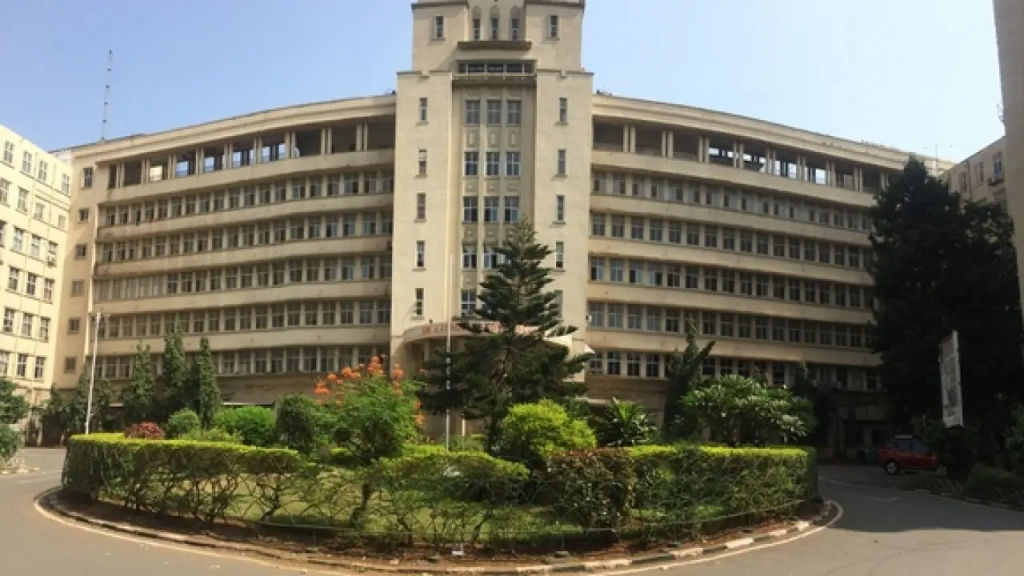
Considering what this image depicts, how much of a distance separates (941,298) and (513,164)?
19.9 metres

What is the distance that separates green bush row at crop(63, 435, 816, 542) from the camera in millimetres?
11906

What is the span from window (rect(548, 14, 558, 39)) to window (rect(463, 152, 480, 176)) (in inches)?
294

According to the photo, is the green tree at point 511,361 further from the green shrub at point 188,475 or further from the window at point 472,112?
the window at point 472,112

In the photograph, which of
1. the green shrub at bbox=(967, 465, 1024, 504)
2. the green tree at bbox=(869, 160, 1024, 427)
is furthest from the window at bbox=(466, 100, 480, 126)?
the green shrub at bbox=(967, 465, 1024, 504)

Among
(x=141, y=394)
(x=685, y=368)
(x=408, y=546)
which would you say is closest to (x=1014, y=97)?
(x=685, y=368)

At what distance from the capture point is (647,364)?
4203 cm

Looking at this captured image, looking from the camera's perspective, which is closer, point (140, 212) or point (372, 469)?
point (372, 469)

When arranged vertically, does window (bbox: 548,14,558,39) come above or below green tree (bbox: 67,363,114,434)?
above

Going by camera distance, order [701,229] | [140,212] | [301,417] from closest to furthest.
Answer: [301,417], [701,229], [140,212]

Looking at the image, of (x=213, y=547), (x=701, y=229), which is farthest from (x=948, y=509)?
(x=701, y=229)

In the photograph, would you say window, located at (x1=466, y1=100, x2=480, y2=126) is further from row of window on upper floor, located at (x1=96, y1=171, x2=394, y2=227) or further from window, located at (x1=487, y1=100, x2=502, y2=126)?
row of window on upper floor, located at (x1=96, y1=171, x2=394, y2=227)

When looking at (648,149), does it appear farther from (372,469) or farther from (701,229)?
(372,469)

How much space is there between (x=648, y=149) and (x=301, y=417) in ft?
89.3

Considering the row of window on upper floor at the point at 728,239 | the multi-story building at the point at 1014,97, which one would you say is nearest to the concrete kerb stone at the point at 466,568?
the multi-story building at the point at 1014,97
